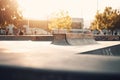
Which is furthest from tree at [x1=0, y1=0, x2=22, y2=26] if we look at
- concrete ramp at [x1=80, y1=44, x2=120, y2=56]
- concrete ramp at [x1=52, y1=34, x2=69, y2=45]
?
concrete ramp at [x1=80, y1=44, x2=120, y2=56]

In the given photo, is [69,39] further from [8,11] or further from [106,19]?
[106,19]

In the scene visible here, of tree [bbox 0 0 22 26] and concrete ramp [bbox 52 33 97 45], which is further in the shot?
tree [bbox 0 0 22 26]

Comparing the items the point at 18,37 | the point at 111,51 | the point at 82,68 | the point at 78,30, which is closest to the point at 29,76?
the point at 82,68

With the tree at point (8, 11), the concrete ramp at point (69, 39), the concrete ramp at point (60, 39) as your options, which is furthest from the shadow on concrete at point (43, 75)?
the tree at point (8, 11)

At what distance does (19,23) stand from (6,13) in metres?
3.23

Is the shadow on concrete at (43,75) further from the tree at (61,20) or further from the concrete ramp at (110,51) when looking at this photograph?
the tree at (61,20)

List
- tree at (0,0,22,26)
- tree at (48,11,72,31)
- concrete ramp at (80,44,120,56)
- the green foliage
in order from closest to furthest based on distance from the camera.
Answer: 1. concrete ramp at (80,44,120,56)
2. tree at (0,0,22,26)
3. the green foliage
4. tree at (48,11,72,31)

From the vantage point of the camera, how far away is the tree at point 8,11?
32.3 meters

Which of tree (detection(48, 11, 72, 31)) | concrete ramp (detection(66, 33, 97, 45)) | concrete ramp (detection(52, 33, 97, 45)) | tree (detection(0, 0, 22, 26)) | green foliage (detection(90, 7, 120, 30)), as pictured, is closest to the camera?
concrete ramp (detection(52, 33, 97, 45))

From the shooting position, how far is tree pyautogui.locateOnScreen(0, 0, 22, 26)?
106 ft

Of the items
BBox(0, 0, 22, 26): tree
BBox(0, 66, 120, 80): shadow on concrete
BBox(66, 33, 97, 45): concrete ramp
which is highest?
BBox(0, 0, 22, 26): tree

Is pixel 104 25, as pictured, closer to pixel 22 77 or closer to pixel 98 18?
pixel 98 18

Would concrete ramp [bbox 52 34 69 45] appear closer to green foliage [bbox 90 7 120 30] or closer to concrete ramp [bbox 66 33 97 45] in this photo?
concrete ramp [bbox 66 33 97 45]

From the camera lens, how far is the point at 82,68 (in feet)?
5.95
